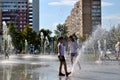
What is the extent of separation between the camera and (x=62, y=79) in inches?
460

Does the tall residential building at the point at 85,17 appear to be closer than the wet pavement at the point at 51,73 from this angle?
No

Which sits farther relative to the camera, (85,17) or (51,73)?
(85,17)

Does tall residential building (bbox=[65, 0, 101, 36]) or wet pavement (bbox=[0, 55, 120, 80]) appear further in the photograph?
tall residential building (bbox=[65, 0, 101, 36])

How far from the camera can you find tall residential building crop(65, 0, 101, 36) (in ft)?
502

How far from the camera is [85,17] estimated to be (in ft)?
513

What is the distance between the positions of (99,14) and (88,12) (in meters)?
10.1

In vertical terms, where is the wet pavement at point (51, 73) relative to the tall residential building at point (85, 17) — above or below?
below

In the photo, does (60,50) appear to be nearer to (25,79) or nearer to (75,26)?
(25,79)

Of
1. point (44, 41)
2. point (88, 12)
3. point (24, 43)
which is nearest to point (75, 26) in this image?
point (88, 12)

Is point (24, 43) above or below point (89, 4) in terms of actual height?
below

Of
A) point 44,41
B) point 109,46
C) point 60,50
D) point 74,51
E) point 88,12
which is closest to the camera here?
point 60,50

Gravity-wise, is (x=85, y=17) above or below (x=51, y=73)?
above

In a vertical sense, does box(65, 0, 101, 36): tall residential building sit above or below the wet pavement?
above

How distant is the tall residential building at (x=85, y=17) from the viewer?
153 meters
